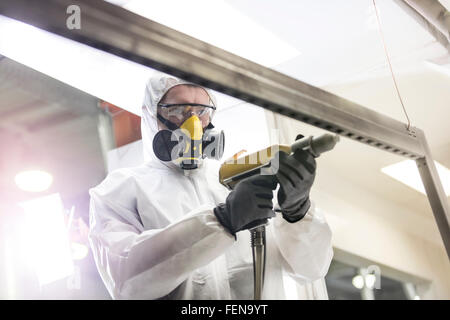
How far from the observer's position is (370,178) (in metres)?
1.80

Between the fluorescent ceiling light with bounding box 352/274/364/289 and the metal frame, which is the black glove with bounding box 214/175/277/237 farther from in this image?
the fluorescent ceiling light with bounding box 352/274/364/289

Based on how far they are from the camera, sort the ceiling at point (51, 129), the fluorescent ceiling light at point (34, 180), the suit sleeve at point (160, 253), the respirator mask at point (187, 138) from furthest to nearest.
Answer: the ceiling at point (51, 129) < the fluorescent ceiling light at point (34, 180) < the respirator mask at point (187, 138) < the suit sleeve at point (160, 253)

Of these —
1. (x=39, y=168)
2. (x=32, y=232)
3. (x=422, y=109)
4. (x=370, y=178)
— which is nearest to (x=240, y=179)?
(x=32, y=232)

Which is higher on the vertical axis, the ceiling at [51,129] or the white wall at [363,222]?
the ceiling at [51,129]

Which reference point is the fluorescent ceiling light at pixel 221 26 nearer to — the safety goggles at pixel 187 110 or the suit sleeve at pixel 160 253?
the safety goggles at pixel 187 110

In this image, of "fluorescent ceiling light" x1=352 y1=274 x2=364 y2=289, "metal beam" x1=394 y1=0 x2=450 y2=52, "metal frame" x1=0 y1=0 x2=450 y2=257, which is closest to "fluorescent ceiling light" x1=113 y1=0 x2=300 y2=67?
"metal beam" x1=394 y1=0 x2=450 y2=52

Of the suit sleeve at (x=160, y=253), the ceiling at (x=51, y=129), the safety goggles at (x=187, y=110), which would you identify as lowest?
the suit sleeve at (x=160, y=253)

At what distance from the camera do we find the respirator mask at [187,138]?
3.62ft

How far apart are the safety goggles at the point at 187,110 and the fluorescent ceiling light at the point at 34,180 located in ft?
1.42

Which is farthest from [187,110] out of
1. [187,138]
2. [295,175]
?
[295,175]

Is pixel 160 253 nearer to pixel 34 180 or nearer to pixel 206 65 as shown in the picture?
pixel 206 65

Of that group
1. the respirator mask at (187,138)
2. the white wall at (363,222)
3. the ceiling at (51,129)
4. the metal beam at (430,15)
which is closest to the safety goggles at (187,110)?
the respirator mask at (187,138)

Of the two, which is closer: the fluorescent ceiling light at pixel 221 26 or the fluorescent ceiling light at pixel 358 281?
the fluorescent ceiling light at pixel 221 26
